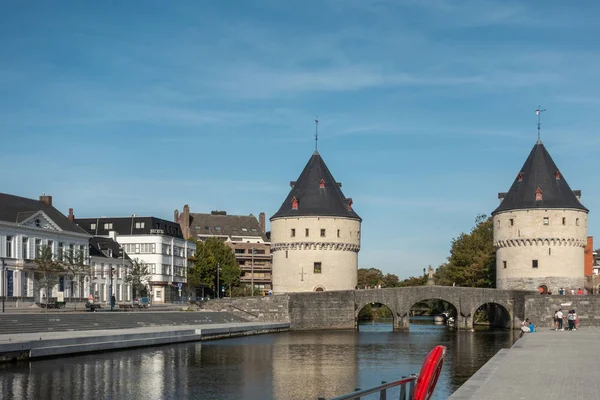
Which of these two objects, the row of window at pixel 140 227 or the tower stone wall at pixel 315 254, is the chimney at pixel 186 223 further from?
the tower stone wall at pixel 315 254

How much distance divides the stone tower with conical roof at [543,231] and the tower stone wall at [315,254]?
1292cm

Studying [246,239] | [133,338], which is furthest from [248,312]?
[246,239]

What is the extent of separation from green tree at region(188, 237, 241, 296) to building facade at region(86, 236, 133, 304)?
11.7 m

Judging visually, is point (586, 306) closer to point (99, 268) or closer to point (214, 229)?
point (99, 268)

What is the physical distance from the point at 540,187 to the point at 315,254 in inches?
739

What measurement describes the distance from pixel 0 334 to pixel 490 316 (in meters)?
52.0

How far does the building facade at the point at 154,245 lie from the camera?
90938mm

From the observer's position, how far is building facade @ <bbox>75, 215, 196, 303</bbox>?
9094cm

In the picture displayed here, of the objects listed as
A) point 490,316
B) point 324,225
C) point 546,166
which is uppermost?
point 546,166

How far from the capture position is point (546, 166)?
72.2m

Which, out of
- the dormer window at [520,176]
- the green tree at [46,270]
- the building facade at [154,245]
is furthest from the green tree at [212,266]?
the green tree at [46,270]

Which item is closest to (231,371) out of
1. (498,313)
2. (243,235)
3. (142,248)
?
(498,313)

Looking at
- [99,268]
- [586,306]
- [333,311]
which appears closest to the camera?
[586,306]

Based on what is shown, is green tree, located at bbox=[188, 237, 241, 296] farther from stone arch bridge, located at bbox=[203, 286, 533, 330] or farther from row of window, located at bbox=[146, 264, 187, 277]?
stone arch bridge, located at bbox=[203, 286, 533, 330]
